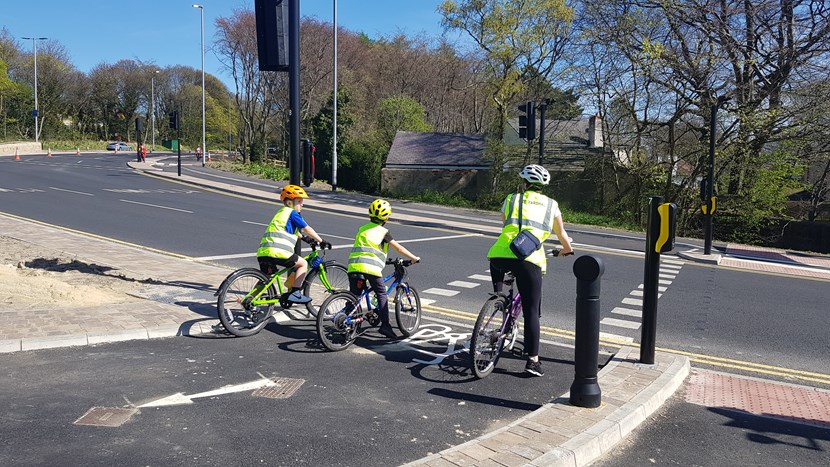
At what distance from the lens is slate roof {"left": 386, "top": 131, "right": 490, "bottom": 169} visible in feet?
119

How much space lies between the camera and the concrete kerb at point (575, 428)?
394 cm

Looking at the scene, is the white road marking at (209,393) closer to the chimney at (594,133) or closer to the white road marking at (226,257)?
the white road marking at (226,257)

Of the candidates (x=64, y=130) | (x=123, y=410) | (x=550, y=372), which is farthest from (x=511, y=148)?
(x=64, y=130)

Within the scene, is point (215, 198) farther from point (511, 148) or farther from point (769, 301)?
point (769, 301)

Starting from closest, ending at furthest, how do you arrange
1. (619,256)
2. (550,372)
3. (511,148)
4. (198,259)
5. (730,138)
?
(550,372) → (198,259) → (619,256) → (730,138) → (511,148)

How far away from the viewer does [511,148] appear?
1281 inches

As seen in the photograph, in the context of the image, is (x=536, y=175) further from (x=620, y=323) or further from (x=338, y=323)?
(x=620, y=323)

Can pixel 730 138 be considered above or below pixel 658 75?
below

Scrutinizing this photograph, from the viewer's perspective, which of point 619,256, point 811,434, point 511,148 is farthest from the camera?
point 511,148

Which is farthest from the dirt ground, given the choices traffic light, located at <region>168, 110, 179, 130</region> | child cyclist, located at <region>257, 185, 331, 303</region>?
traffic light, located at <region>168, 110, 179, 130</region>

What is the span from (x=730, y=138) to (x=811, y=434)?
916 inches

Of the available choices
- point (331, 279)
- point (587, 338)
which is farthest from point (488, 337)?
point (331, 279)

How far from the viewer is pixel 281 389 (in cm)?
531

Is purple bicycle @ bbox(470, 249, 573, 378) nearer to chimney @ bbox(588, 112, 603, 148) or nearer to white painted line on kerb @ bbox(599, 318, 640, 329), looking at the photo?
white painted line on kerb @ bbox(599, 318, 640, 329)
